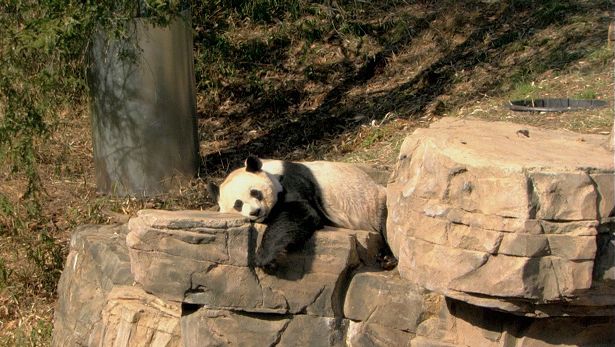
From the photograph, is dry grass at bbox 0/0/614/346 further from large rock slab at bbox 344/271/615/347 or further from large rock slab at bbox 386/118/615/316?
large rock slab at bbox 386/118/615/316

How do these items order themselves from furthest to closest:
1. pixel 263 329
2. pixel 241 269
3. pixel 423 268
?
pixel 263 329 < pixel 241 269 < pixel 423 268

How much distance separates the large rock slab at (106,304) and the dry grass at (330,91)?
1.02 meters

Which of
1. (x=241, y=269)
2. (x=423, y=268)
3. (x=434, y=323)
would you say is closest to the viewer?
(x=423, y=268)

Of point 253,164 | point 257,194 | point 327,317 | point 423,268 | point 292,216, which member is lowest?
point 327,317

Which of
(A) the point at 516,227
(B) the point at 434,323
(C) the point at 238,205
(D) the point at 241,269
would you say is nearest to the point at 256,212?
(C) the point at 238,205

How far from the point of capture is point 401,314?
5.37 metres

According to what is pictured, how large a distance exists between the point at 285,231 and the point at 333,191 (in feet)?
2.21

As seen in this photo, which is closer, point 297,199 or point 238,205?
point 238,205

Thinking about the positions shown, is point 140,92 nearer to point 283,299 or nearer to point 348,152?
point 348,152

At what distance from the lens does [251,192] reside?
5.72m

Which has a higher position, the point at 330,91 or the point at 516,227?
the point at 330,91

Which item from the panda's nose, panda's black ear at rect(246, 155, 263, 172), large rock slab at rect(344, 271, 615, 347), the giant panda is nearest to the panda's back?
the giant panda

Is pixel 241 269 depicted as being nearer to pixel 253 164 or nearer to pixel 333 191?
pixel 253 164

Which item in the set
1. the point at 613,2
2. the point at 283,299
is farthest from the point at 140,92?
the point at 613,2
